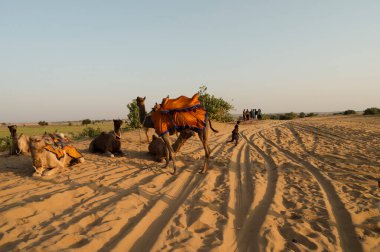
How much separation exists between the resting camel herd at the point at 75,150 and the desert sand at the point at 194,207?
1.36ft

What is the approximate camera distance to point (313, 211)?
17.7 ft

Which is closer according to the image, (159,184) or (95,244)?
(95,244)

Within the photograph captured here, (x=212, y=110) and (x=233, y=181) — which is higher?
(x=212, y=110)

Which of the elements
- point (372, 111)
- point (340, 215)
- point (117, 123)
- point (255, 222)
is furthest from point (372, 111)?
point (255, 222)

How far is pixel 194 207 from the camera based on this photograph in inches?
224

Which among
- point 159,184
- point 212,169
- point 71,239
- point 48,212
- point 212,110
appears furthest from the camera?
point 212,110

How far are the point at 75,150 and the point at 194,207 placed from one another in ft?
18.7

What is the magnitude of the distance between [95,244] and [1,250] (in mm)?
1289

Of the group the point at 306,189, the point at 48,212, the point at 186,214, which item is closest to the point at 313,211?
the point at 306,189

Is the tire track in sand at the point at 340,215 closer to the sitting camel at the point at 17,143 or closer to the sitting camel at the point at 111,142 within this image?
the sitting camel at the point at 111,142

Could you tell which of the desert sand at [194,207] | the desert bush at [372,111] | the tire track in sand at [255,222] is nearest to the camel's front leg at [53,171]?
the desert sand at [194,207]

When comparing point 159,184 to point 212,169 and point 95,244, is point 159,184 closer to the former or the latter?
point 212,169

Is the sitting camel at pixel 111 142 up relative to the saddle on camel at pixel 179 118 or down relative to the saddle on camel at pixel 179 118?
down

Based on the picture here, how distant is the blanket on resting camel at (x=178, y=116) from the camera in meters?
8.48
